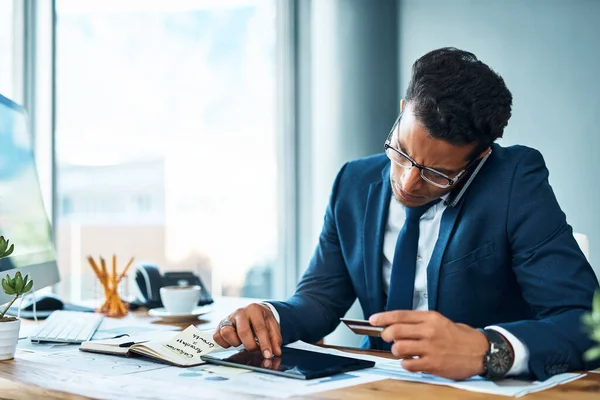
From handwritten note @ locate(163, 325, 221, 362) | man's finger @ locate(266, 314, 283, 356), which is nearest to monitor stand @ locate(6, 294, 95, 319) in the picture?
handwritten note @ locate(163, 325, 221, 362)

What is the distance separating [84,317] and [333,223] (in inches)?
27.8

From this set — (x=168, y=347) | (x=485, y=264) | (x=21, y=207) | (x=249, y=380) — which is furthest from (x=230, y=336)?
(x=21, y=207)

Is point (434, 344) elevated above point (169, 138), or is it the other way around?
point (169, 138)

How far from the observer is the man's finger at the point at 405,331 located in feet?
3.83

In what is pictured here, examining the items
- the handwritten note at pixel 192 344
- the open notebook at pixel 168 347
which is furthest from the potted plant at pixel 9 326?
the handwritten note at pixel 192 344

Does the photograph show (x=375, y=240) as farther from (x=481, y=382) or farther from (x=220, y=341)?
(x=481, y=382)

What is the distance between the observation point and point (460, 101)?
1460 millimetres

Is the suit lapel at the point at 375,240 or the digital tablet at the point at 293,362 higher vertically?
the suit lapel at the point at 375,240

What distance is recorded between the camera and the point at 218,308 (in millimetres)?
2201

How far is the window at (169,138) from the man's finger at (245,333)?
5.37 ft

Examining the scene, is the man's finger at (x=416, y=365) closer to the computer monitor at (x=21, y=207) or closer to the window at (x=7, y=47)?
the computer monitor at (x=21, y=207)

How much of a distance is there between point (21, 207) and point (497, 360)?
1.25 m

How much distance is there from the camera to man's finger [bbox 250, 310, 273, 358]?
1384mm

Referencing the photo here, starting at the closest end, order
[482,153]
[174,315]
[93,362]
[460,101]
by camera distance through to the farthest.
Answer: [93,362] → [460,101] → [482,153] → [174,315]
